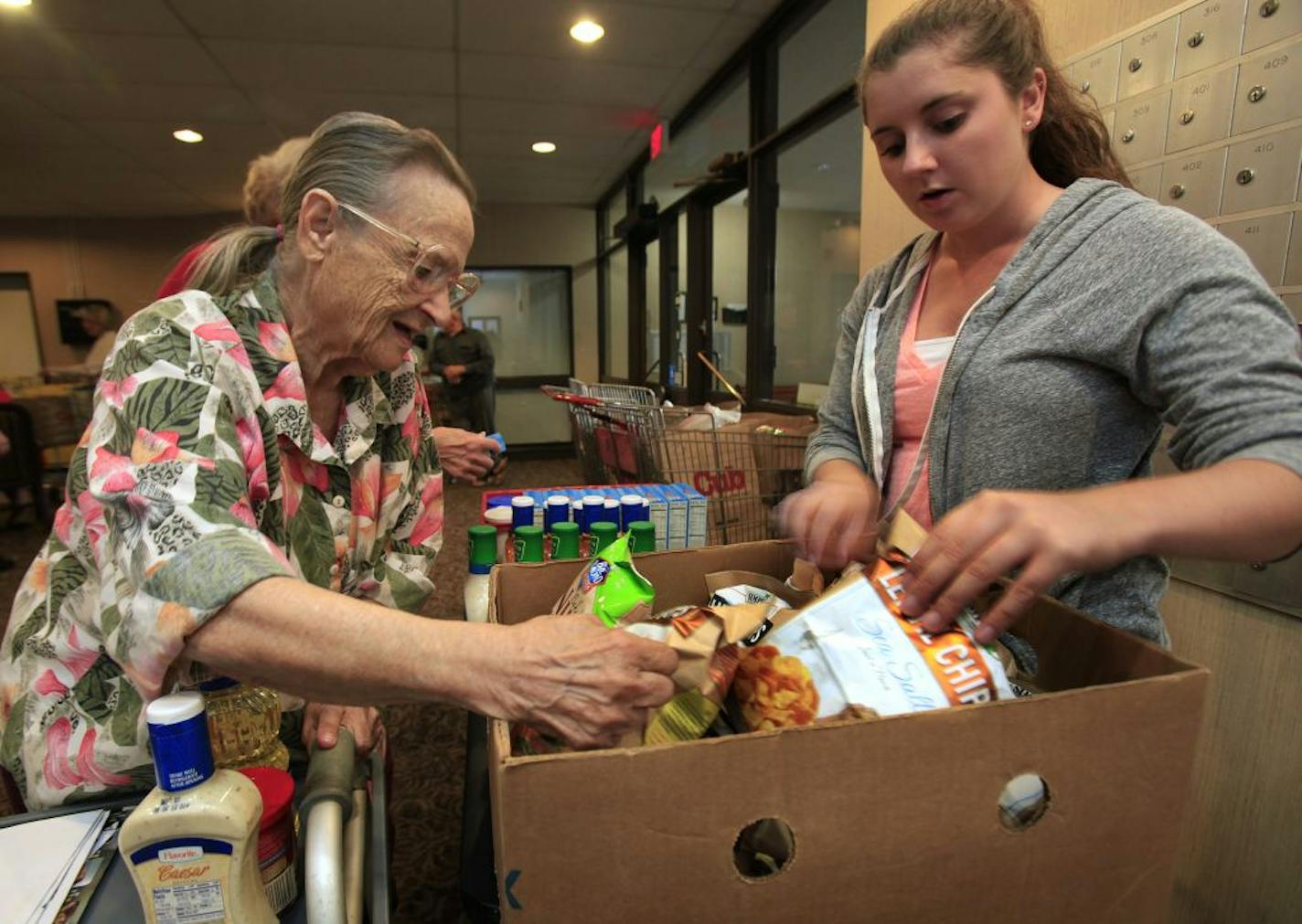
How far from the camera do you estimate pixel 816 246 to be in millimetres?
3881

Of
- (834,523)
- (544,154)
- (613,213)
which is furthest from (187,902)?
(613,213)

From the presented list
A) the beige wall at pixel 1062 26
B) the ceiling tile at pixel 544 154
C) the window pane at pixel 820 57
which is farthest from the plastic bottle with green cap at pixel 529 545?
the ceiling tile at pixel 544 154

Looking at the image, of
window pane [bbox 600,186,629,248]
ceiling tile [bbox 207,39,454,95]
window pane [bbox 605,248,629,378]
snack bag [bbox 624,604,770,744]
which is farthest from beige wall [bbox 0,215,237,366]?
snack bag [bbox 624,604,770,744]

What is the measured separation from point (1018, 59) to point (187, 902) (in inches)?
46.7

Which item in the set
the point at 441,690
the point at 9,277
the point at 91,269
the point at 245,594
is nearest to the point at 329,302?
the point at 245,594

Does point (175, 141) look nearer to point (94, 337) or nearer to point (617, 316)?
point (94, 337)

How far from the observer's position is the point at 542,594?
2.81ft

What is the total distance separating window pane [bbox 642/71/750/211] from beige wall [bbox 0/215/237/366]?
5.29m

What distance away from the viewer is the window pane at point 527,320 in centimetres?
873

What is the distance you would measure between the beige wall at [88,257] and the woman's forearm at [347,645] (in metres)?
9.23

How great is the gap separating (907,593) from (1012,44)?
662mm

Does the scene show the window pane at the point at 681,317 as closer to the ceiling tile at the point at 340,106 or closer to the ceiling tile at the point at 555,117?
the ceiling tile at the point at 555,117

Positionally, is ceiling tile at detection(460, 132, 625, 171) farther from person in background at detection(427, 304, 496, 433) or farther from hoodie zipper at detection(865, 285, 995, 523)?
hoodie zipper at detection(865, 285, 995, 523)

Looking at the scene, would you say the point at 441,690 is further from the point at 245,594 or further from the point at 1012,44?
the point at 1012,44
